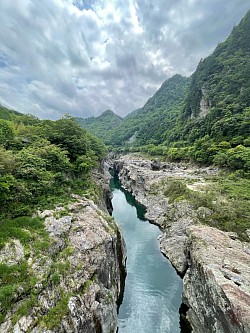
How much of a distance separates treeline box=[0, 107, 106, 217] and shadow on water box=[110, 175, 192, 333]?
1074 cm

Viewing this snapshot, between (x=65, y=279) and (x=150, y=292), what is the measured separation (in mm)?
11050

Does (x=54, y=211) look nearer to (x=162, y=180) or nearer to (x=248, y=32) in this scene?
(x=162, y=180)

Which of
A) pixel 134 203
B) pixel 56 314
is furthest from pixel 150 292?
pixel 134 203

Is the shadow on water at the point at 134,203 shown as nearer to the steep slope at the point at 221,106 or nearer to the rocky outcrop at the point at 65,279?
the steep slope at the point at 221,106

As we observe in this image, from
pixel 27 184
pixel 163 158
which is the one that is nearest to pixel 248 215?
pixel 27 184

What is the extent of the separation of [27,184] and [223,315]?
1583cm

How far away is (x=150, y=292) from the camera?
18000mm

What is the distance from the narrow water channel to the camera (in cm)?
1472

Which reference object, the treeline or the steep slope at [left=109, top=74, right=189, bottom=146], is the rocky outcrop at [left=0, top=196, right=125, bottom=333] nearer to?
the treeline

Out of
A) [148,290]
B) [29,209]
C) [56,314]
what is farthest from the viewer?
[148,290]

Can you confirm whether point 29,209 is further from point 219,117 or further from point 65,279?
point 219,117

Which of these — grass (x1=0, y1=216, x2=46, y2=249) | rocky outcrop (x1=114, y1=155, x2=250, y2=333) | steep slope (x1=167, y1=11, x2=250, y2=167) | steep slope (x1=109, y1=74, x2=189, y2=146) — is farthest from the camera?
steep slope (x1=109, y1=74, x2=189, y2=146)

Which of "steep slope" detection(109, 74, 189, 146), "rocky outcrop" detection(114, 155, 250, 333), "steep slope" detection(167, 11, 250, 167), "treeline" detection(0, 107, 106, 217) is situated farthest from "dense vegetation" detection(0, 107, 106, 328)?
"steep slope" detection(109, 74, 189, 146)

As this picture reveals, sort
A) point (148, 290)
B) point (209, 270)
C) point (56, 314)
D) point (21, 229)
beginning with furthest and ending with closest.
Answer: point (148, 290) < point (209, 270) < point (21, 229) < point (56, 314)
